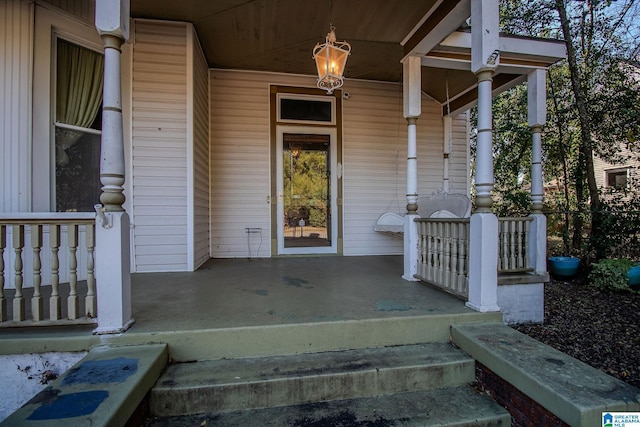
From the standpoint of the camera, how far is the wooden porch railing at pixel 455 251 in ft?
9.06

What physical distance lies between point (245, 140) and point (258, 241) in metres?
1.60

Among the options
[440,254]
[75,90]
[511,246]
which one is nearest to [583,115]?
[511,246]

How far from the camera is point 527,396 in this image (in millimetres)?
1628

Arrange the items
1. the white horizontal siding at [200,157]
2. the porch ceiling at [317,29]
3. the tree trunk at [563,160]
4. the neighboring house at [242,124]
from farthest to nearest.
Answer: the tree trunk at [563,160]
the white horizontal siding at [200,157]
the porch ceiling at [317,29]
the neighboring house at [242,124]

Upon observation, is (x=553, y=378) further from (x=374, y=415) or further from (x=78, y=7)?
(x=78, y=7)

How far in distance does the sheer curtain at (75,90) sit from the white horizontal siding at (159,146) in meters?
0.43

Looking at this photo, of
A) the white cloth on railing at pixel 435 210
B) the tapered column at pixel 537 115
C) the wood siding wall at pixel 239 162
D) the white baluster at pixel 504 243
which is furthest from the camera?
the wood siding wall at pixel 239 162

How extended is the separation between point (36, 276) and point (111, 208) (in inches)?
25.3

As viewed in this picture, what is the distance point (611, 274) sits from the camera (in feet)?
14.6

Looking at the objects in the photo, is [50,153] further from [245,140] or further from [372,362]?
[372,362]

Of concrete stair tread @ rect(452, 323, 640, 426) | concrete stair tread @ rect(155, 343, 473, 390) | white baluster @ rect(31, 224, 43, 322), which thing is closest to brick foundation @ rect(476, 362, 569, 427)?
concrete stair tread @ rect(452, 323, 640, 426)

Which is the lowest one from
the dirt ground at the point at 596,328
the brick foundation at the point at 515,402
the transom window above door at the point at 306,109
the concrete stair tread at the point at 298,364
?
the dirt ground at the point at 596,328

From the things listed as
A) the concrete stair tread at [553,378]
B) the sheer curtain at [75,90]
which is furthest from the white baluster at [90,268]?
the concrete stair tread at [553,378]

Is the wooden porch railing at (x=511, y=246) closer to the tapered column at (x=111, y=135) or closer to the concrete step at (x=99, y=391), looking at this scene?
the concrete step at (x=99, y=391)
